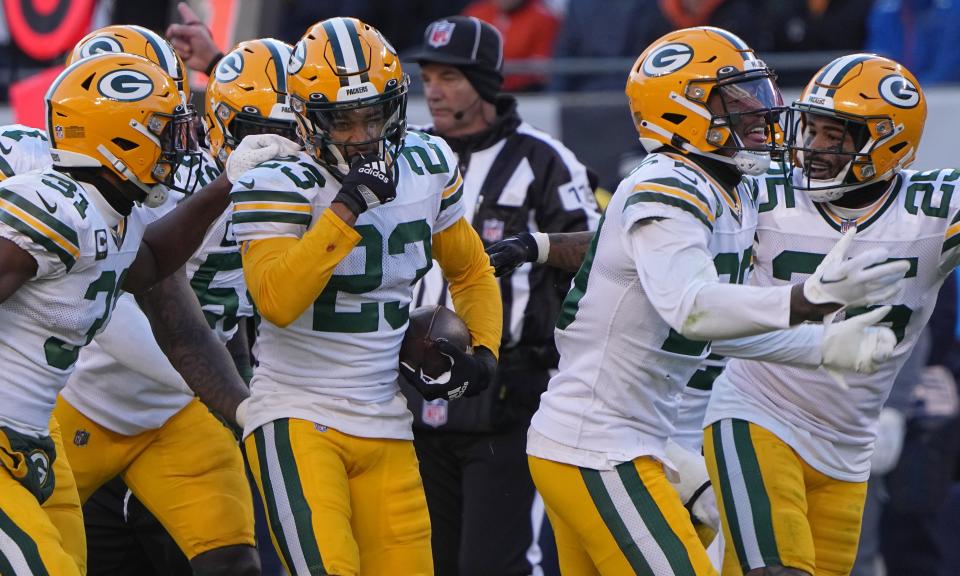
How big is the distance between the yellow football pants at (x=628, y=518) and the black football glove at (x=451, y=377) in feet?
1.37

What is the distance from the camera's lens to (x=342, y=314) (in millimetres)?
4492

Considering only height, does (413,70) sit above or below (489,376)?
below

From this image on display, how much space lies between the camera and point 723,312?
3.85m

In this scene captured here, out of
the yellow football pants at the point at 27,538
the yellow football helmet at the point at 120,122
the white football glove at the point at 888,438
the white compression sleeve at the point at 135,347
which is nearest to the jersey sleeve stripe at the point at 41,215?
the yellow football helmet at the point at 120,122

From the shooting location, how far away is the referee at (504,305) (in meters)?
5.85

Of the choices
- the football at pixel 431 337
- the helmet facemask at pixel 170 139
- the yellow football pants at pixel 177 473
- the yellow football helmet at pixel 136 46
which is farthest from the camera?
the yellow football helmet at pixel 136 46

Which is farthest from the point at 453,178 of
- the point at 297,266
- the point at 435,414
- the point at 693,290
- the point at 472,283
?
the point at 435,414

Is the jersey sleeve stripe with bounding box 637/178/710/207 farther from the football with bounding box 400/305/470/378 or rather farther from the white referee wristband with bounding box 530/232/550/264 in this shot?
the white referee wristband with bounding box 530/232/550/264

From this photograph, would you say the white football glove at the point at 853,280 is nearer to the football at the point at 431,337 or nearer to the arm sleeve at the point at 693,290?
the arm sleeve at the point at 693,290

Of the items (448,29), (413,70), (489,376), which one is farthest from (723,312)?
(413,70)

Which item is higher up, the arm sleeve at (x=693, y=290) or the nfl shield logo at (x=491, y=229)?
the arm sleeve at (x=693, y=290)

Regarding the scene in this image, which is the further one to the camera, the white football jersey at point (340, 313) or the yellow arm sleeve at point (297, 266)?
the white football jersey at point (340, 313)

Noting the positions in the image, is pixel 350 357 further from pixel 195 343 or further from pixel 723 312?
pixel 723 312

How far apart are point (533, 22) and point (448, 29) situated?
3289 mm
